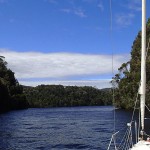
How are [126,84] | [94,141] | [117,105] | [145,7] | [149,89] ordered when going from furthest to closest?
[117,105], [126,84], [149,89], [94,141], [145,7]

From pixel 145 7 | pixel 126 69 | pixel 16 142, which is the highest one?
pixel 126 69

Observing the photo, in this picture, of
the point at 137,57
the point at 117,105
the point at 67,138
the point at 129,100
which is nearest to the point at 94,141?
the point at 67,138

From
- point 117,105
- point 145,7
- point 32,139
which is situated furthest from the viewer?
point 117,105

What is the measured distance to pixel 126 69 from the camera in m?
157

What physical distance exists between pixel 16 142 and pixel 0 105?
128 metres

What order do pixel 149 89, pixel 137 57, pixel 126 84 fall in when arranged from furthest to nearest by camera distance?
pixel 126 84 < pixel 137 57 < pixel 149 89

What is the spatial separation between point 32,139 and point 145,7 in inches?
1476

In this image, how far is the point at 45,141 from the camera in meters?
53.3

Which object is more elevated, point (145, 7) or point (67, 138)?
point (145, 7)

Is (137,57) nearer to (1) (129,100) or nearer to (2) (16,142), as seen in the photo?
(1) (129,100)

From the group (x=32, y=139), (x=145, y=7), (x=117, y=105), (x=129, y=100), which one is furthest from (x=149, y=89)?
(x=145, y=7)

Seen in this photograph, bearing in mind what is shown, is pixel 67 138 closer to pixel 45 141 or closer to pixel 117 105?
pixel 45 141

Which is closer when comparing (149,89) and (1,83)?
(149,89)

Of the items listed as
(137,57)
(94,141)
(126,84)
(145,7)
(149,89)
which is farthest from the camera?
(126,84)
